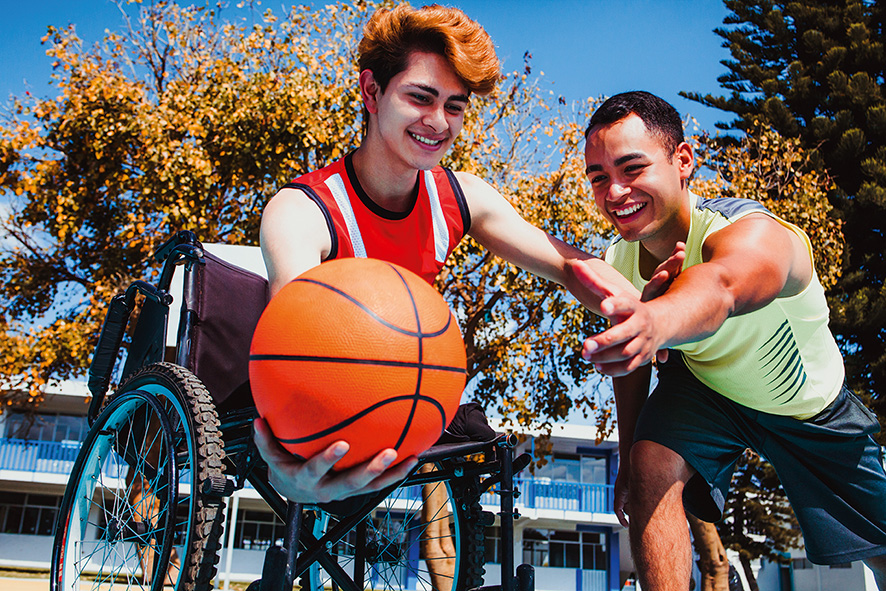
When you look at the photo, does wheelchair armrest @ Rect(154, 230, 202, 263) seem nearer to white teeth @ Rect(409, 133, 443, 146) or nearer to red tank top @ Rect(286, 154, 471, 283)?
red tank top @ Rect(286, 154, 471, 283)

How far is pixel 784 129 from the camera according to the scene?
16672 millimetres

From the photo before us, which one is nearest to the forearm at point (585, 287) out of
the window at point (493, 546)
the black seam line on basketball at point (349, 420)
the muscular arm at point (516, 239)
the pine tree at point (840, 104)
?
the muscular arm at point (516, 239)

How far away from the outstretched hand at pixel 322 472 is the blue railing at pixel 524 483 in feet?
67.8

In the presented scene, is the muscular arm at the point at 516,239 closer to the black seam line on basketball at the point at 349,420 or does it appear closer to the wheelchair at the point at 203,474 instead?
the wheelchair at the point at 203,474

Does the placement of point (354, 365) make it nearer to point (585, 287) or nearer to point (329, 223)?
point (329, 223)

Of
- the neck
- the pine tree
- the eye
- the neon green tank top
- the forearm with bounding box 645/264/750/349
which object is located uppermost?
the pine tree

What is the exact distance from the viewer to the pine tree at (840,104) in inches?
636

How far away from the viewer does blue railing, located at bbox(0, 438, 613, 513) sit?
A: 24172 millimetres

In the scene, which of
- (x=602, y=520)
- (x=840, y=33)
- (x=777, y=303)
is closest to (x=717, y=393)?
(x=777, y=303)

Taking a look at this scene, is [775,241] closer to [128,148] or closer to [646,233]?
[646,233]

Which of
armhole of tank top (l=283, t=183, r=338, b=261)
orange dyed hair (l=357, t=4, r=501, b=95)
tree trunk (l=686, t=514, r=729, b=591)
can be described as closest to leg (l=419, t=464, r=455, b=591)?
armhole of tank top (l=283, t=183, r=338, b=261)

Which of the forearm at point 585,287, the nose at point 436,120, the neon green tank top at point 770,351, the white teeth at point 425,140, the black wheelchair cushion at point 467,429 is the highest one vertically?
the nose at point 436,120

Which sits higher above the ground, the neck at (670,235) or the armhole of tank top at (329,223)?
the neck at (670,235)

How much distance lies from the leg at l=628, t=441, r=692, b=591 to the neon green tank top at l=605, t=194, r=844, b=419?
422mm
